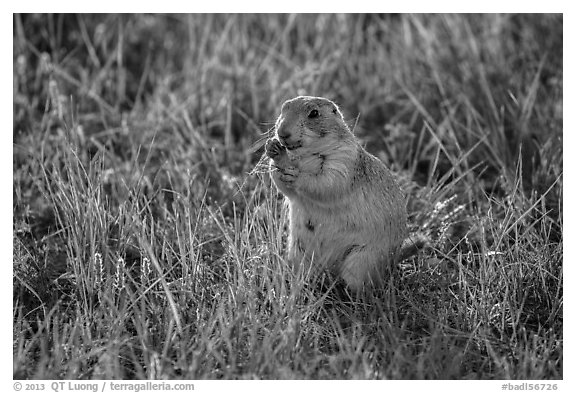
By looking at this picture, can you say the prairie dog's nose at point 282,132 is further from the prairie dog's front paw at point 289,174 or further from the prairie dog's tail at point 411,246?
the prairie dog's tail at point 411,246

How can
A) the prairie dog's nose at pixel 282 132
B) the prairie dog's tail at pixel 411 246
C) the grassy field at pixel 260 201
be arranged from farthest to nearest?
1. the prairie dog's tail at pixel 411 246
2. the prairie dog's nose at pixel 282 132
3. the grassy field at pixel 260 201

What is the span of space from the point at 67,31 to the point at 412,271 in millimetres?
3882

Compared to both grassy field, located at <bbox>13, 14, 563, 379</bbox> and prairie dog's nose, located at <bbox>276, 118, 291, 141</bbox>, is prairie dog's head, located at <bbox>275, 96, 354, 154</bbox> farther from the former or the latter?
grassy field, located at <bbox>13, 14, 563, 379</bbox>

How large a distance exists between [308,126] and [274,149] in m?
0.18

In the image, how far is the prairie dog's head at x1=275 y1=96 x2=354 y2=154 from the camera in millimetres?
3406

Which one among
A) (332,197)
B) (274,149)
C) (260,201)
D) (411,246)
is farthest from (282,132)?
(260,201)

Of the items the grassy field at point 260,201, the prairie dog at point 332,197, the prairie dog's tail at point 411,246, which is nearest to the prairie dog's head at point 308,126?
the prairie dog at point 332,197

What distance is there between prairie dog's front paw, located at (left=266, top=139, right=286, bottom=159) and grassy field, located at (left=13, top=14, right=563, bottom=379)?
11cm

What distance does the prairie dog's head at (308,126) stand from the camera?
341cm

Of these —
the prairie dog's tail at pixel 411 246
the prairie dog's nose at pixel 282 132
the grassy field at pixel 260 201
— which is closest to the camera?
the grassy field at pixel 260 201

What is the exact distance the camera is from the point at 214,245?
3910 millimetres

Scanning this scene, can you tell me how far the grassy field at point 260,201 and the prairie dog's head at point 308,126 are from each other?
221 millimetres

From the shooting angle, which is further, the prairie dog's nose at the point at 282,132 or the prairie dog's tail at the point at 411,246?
the prairie dog's tail at the point at 411,246

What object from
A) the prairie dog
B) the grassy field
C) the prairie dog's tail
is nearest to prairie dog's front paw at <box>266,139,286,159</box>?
the prairie dog
